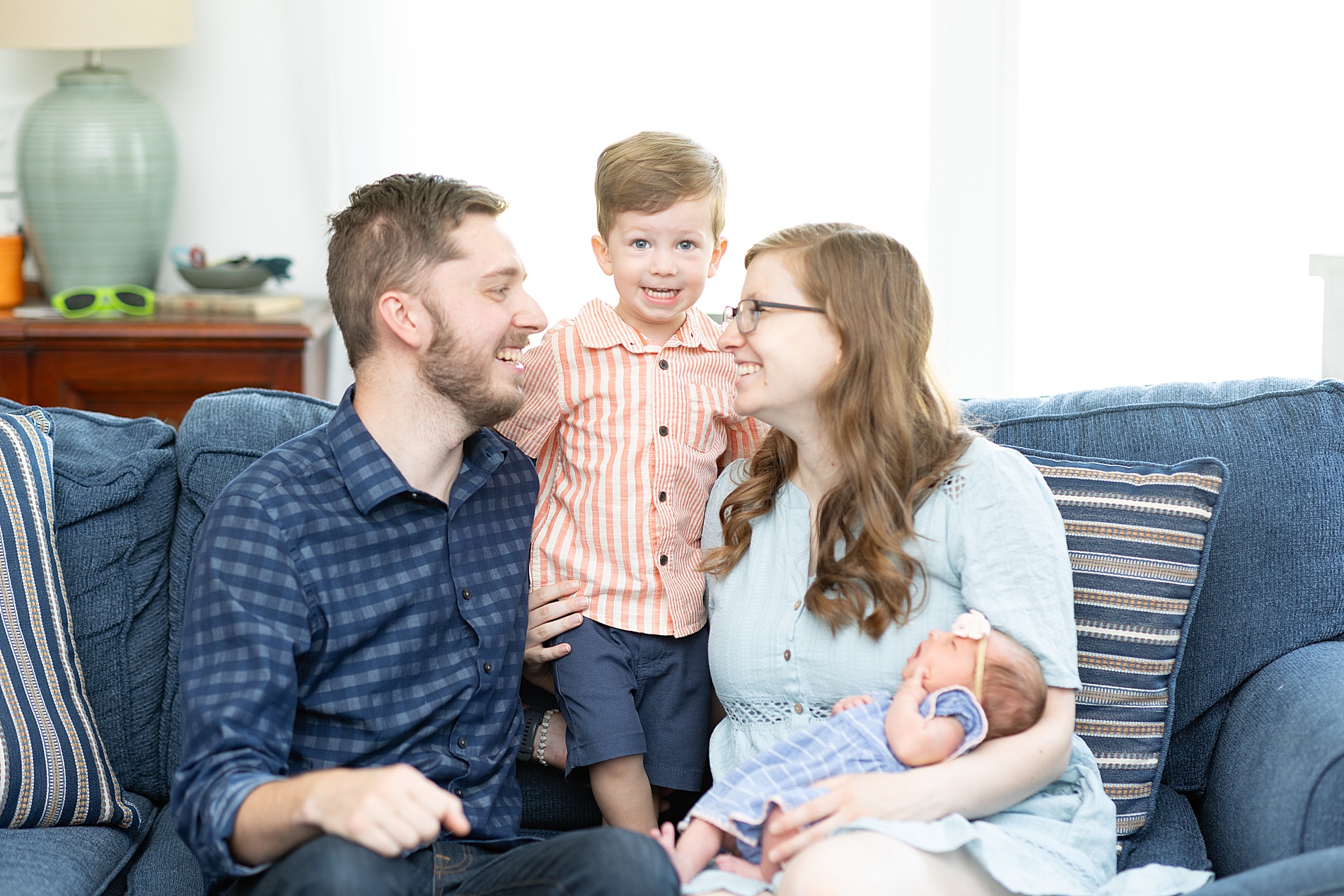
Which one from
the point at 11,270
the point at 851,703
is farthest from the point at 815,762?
the point at 11,270

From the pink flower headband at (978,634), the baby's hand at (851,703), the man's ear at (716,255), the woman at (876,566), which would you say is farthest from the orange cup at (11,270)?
the pink flower headband at (978,634)

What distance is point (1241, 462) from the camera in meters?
1.80

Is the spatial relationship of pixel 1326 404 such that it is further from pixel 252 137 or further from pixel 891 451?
pixel 252 137

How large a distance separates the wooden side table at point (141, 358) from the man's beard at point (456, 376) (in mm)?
1370

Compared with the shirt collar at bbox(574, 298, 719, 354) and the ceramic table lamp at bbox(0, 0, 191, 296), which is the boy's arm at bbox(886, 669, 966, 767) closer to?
the shirt collar at bbox(574, 298, 719, 354)

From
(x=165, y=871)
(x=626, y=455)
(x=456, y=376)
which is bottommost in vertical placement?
(x=165, y=871)

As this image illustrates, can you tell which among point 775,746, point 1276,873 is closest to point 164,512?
point 775,746

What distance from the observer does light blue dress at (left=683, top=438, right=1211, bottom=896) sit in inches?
56.6

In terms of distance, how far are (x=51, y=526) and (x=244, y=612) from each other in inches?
21.9

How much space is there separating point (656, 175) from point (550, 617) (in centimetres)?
68

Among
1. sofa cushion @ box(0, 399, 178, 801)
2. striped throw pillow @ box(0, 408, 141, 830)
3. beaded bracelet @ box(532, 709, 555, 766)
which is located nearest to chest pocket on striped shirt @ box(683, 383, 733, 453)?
beaded bracelet @ box(532, 709, 555, 766)

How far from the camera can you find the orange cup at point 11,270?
3018mm

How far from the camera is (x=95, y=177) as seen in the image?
2.96 metres

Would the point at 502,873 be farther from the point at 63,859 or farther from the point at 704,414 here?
the point at 704,414
